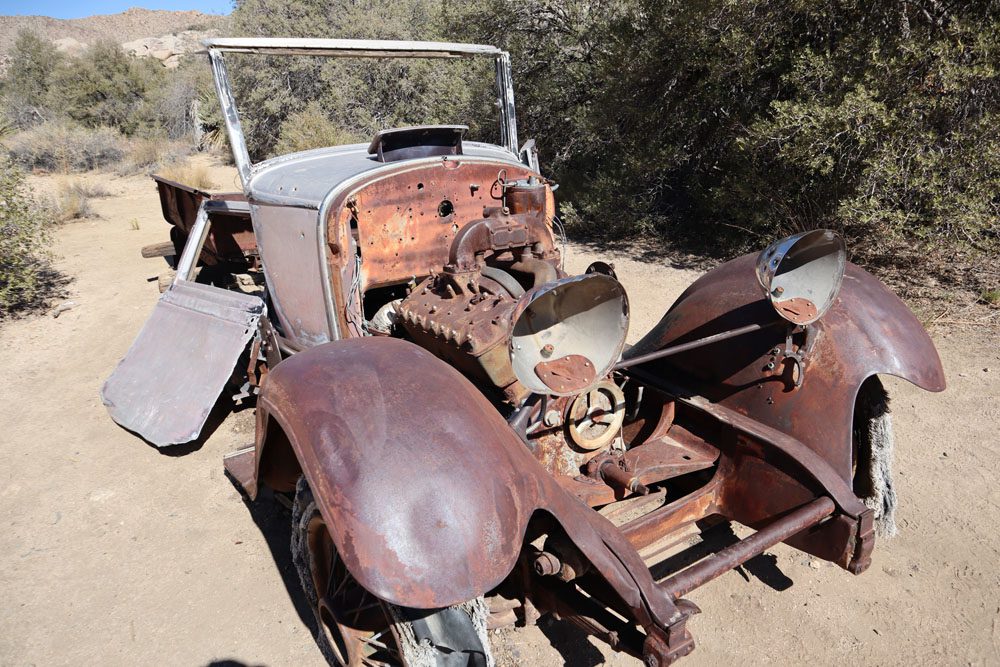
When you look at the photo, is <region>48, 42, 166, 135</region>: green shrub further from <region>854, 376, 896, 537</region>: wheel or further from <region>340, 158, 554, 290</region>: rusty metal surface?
<region>854, 376, 896, 537</region>: wheel

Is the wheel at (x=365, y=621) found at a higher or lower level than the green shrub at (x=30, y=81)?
lower

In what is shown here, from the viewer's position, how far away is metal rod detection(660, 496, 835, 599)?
190cm

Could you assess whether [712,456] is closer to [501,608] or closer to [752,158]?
[501,608]

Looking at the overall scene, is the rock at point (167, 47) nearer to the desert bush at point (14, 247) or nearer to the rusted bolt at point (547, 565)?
the desert bush at point (14, 247)

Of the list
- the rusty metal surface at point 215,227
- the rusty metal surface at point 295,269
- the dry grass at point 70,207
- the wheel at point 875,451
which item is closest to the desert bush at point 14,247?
the rusty metal surface at point 215,227

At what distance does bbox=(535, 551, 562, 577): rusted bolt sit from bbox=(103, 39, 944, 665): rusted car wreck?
12 mm

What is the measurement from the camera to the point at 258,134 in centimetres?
1438

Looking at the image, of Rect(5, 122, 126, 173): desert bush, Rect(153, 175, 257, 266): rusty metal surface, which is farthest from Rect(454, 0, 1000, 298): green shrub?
Rect(5, 122, 126, 173): desert bush

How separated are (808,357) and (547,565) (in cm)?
141

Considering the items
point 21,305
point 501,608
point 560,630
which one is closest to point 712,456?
point 560,630

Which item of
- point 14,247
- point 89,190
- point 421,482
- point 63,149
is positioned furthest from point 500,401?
point 63,149

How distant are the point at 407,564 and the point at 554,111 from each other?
9.05 meters

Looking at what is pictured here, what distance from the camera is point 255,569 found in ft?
10.0

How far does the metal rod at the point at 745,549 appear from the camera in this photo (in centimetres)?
190
